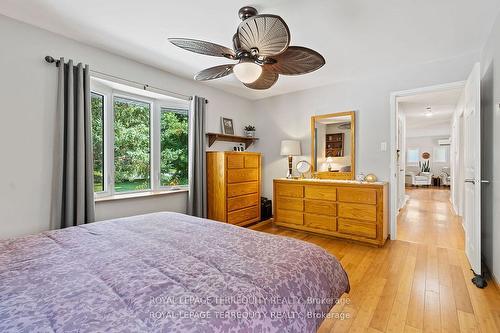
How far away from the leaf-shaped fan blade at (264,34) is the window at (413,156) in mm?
11351

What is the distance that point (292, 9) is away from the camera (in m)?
1.98

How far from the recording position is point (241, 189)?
387 centimetres

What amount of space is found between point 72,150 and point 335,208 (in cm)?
318

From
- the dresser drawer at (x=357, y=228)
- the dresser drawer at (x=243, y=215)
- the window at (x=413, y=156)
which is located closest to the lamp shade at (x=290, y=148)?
the dresser drawer at (x=243, y=215)

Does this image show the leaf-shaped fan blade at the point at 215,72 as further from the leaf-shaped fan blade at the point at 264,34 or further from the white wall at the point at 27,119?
the white wall at the point at 27,119

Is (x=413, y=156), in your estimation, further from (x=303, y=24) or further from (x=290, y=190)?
(x=303, y=24)

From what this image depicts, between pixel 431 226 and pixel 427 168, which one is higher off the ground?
pixel 427 168

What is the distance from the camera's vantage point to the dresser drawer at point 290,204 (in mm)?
3721

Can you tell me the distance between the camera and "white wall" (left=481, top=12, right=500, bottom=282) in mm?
2061

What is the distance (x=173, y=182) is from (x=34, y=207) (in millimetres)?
1701

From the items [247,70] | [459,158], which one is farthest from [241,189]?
[459,158]

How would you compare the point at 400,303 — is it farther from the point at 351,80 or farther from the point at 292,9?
the point at 351,80

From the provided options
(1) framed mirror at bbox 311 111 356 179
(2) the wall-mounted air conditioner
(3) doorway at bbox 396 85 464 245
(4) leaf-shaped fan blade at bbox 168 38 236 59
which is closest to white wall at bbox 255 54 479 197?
(1) framed mirror at bbox 311 111 356 179

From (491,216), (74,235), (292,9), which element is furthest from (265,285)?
(491,216)
